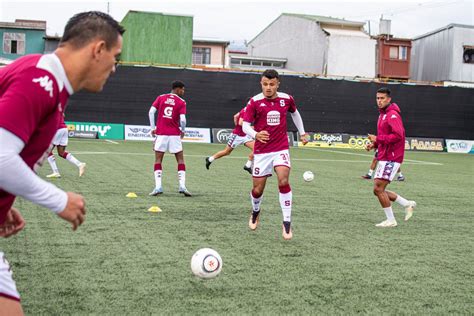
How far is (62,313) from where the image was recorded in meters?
4.36

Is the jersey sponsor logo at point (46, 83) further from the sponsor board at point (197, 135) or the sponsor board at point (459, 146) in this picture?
the sponsor board at point (459, 146)

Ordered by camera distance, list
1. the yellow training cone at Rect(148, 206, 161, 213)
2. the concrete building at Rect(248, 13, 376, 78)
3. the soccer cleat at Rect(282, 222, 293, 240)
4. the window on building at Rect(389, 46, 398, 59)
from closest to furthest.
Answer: the soccer cleat at Rect(282, 222, 293, 240)
the yellow training cone at Rect(148, 206, 161, 213)
the concrete building at Rect(248, 13, 376, 78)
the window on building at Rect(389, 46, 398, 59)

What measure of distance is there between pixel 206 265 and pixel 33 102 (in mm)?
3055

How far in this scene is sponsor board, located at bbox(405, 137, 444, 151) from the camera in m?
32.9

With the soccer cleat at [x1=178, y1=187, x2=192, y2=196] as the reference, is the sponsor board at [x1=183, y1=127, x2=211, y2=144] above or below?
above

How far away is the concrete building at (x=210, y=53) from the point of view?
55.2 m

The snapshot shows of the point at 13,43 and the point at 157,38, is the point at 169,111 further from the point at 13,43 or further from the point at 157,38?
the point at 13,43

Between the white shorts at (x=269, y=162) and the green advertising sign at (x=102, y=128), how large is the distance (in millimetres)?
22477

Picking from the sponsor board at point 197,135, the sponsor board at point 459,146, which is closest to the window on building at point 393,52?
the sponsor board at point 459,146

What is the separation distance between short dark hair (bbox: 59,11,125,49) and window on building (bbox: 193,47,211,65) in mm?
53404

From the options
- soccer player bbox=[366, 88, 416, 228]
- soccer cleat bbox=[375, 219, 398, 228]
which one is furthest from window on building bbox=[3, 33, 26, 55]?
soccer cleat bbox=[375, 219, 398, 228]

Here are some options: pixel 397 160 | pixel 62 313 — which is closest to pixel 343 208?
pixel 397 160

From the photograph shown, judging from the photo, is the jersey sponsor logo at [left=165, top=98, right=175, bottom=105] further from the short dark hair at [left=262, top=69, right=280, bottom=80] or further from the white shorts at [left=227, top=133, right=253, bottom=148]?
the white shorts at [left=227, top=133, right=253, bottom=148]

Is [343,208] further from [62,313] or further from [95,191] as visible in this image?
[62,313]
